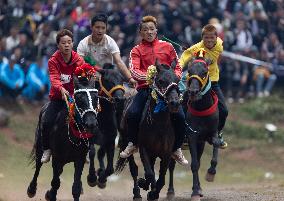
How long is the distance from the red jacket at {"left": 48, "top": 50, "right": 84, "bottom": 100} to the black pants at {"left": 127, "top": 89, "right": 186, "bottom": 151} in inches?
41.8

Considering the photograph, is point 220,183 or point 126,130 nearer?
point 126,130

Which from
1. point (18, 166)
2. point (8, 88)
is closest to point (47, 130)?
point (18, 166)

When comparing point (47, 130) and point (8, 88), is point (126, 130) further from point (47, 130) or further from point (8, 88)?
point (8, 88)

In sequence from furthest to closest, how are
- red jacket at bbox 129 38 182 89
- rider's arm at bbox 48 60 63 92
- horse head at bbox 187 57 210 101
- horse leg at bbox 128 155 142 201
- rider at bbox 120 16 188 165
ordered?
1. horse leg at bbox 128 155 142 201
2. horse head at bbox 187 57 210 101
3. red jacket at bbox 129 38 182 89
4. rider at bbox 120 16 188 165
5. rider's arm at bbox 48 60 63 92

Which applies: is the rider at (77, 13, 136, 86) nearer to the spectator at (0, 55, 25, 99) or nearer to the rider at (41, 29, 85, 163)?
the rider at (41, 29, 85, 163)

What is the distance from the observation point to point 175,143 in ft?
47.9

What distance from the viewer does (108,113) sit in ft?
53.4

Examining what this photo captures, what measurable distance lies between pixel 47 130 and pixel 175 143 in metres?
2.08

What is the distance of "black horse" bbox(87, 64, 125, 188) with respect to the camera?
15.3 metres

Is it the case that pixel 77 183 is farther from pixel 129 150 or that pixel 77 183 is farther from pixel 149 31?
pixel 149 31

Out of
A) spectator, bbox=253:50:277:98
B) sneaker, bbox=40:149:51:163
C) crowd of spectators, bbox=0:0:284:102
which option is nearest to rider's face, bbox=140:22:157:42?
sneaker, bbox=40:149:51:163

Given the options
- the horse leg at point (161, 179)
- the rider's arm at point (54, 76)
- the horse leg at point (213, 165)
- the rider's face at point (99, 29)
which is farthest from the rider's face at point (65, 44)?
the horse leg at point (213, 165)

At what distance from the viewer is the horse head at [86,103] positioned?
13.0 metres

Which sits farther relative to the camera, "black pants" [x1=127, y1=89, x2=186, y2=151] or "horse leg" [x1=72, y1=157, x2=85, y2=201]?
"black pants" [x1=127, y1=89, x2=186, y2=151]
